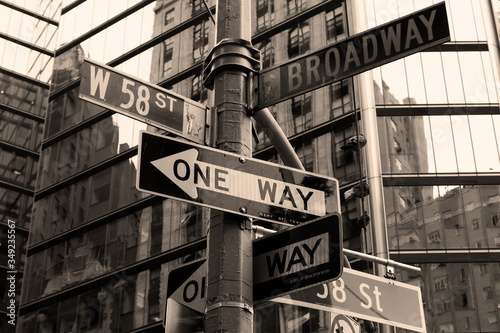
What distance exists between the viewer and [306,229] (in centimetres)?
482

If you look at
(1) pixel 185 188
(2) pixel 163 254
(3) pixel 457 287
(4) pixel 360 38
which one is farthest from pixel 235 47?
(2) pixel 163 254

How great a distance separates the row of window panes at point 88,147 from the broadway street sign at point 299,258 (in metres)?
30.9

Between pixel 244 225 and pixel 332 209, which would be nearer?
pixel 244 225

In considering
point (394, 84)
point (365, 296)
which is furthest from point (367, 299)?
point (394, 84)

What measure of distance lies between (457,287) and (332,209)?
2173cm

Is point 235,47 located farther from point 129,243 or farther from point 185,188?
point 129,243

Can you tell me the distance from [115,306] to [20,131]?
81.9ft

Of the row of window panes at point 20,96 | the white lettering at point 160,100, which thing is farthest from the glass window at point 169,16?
the white lettering at point 160,100

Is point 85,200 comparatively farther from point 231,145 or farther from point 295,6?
point 231,145

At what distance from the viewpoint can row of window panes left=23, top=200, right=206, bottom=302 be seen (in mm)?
32156

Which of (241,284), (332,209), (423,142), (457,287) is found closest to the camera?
(241,284)

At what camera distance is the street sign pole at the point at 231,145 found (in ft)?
15.0

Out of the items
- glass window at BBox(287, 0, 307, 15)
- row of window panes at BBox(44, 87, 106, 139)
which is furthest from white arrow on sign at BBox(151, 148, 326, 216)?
row of window panes at BBox(44, 87, 106, 139)

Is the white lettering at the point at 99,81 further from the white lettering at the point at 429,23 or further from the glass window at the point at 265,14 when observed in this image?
the glass window at the point at 265,14
